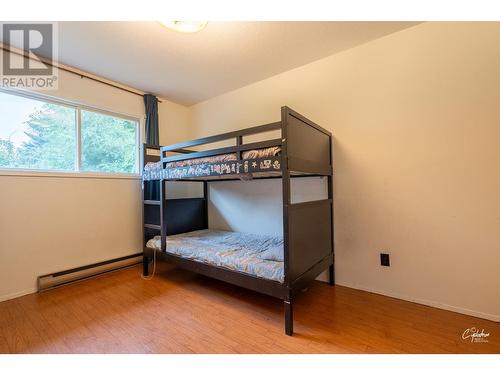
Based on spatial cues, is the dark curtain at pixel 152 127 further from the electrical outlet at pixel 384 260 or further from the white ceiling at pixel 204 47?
the electrical outlet at pixel 384 260

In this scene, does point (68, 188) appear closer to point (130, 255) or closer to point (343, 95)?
point (130, 255)

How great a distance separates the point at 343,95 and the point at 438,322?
2.10 metres

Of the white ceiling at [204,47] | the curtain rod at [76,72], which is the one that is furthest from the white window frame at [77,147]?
the white ceiling at [204,47]

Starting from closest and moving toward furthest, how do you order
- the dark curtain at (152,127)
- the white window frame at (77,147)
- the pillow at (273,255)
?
the pillow at (273,255) < the white window frame at (77,147) < the dark curtain at (152,127)

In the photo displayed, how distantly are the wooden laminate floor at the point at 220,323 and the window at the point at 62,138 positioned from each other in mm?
1382

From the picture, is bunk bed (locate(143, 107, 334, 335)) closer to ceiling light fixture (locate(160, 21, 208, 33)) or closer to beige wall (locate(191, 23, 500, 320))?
beige wall (locate(191, 23, 500, 320))

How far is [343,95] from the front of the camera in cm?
232

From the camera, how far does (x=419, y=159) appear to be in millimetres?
1939

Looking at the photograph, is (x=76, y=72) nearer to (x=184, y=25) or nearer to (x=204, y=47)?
(x=204, y=47)

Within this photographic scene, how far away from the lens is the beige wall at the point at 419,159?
5.59 ft

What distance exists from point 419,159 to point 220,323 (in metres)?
2.13

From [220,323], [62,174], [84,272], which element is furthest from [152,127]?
[220,323]

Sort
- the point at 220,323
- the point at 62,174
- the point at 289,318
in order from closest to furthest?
the point at 289,318 < the point at 220,323 < the point at 62,174
